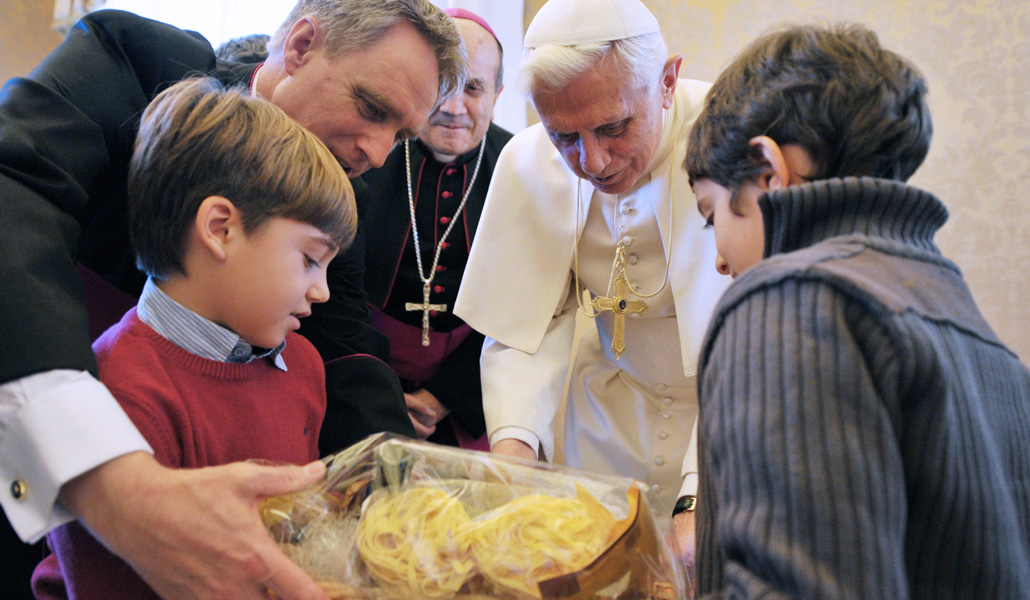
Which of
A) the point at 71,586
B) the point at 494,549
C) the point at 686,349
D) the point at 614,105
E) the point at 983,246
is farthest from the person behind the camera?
the point at 983,246

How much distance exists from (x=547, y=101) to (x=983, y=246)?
236 cm

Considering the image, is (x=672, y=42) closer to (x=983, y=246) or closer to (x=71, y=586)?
(x=983, y=246)

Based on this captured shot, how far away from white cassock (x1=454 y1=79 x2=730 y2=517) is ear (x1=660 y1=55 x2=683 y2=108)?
100 mm

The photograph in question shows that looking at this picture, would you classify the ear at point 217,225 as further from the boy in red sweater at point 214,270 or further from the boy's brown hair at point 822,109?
the boy's brown hair at point 822,109

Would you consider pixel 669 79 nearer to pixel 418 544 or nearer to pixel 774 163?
pixel 774 163

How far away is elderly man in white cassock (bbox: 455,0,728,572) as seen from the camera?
6.55ft

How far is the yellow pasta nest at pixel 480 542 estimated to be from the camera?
3.11 feet

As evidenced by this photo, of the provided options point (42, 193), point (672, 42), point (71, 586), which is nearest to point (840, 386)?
point (71, 586)

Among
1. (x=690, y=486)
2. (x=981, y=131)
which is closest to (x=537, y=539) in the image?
(x=690, y=486)

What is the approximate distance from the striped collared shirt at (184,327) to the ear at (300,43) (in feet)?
2.55

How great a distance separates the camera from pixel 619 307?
221 cm

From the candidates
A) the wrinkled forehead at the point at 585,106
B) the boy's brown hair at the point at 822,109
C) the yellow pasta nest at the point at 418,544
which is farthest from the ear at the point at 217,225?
the wrinkled forehead at the point at 585,106

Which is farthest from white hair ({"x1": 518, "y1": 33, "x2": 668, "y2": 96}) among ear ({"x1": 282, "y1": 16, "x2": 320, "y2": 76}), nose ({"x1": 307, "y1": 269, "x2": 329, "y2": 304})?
nose ({"x1": 307, "y1": 269, "x2": 329, "y2": 304})

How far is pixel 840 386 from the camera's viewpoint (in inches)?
33.6
